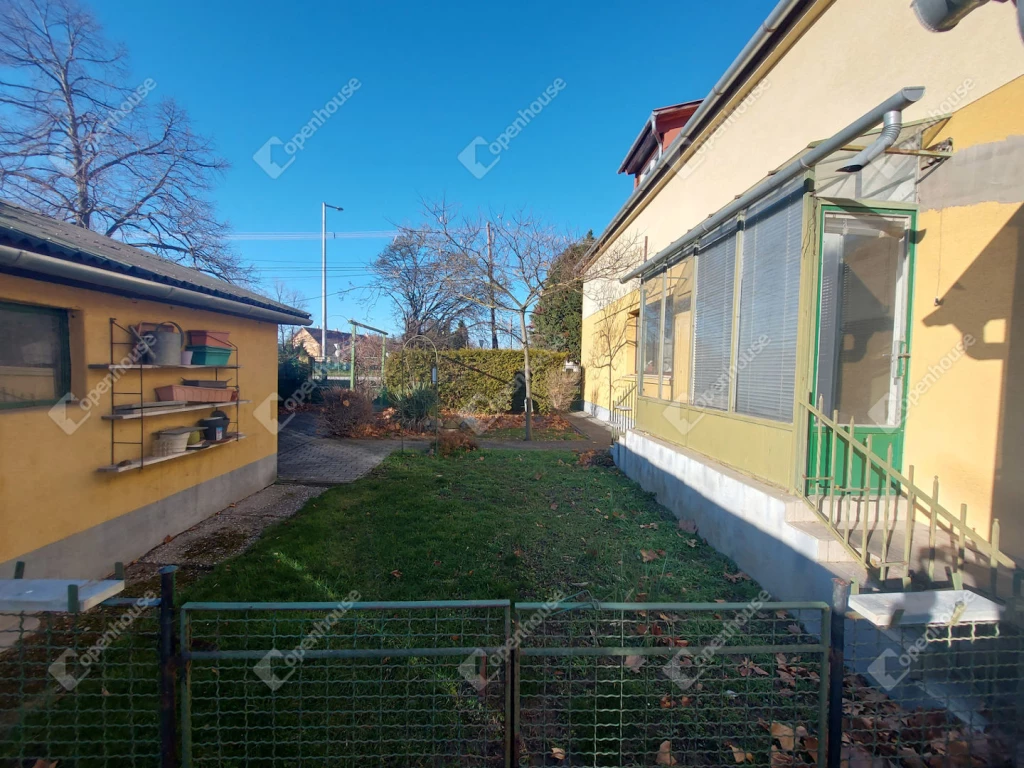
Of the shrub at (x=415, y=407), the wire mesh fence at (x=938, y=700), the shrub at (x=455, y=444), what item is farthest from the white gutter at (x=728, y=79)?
the shrub at (x=415, y=407)

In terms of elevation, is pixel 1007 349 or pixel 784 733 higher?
pixel 1007 349

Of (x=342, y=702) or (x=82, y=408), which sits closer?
(x=342, y=702)

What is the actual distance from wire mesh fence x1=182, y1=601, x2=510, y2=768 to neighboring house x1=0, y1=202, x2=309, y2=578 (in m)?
1.67

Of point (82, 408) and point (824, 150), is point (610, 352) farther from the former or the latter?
point (82, 408)

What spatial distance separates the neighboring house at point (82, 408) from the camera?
10.2 feet

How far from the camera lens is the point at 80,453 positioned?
3643mm

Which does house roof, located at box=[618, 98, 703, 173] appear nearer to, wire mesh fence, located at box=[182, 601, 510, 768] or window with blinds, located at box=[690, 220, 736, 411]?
window with blinds, located at box=[690, 220, 736, 411]

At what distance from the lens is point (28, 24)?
9836 millimetres

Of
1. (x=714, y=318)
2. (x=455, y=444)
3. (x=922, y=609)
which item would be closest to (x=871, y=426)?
(x=714, y=318)

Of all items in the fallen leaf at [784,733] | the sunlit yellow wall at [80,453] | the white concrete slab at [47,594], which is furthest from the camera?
the sunlit yellow wall at [80,453]

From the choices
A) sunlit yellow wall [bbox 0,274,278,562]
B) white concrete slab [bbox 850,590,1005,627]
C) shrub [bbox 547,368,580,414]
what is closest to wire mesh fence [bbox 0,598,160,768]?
sunlit yellow wall [bbox 0,274,278,562]

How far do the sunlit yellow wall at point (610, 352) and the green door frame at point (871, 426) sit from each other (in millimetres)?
7725

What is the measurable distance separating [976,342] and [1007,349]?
21 centimetres

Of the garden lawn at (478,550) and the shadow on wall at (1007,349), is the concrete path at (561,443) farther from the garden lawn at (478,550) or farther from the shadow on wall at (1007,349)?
the shadow on wall at (1007,349)
